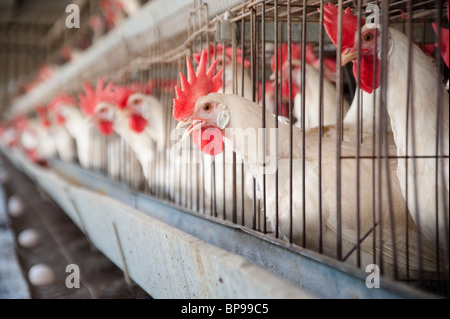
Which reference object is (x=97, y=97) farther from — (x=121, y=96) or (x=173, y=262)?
(x=173, y=262)

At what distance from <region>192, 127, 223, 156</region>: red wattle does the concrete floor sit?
102 cm

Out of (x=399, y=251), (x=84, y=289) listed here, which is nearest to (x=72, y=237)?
(x=84, y=289)

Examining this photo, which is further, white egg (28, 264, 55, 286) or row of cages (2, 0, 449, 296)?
white egg (28, 264, 55, 286)

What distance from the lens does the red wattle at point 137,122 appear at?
11.4 feet

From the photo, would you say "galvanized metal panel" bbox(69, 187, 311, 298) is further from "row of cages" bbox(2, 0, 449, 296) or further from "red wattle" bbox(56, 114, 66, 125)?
"red wattle" bbox(56, 114, 66, 125)

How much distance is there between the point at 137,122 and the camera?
3.46m

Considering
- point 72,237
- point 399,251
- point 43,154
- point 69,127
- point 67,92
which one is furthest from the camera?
point 43,154

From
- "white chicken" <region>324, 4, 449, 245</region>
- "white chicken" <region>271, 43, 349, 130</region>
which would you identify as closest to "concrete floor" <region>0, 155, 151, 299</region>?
"white chicken" <region>271, 43, 349, 130</region>

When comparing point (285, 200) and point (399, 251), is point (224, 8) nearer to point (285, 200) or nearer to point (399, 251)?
point (285, 200)

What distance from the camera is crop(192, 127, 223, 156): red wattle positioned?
1.93 meters

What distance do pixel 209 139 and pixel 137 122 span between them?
163 centimetres

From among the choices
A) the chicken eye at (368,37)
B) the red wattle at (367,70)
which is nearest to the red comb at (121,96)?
the red wattle at (367,70)

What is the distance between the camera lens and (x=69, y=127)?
5930 millimetres
